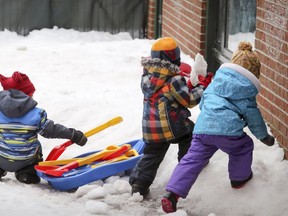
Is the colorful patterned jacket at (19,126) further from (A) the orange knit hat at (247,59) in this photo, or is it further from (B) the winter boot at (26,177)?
(A) the orange knit hat at (247,59)

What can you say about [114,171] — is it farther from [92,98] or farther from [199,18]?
[199,18]

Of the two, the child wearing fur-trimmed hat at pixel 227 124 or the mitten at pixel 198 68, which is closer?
the child wearing fur-trimmed hat at pixel 227 124

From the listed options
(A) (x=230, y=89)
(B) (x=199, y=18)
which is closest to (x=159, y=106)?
(A) (x=230, y=89)

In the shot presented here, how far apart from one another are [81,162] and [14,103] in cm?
80

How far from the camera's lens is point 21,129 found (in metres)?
7.31

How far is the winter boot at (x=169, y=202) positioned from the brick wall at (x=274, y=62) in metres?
1.14

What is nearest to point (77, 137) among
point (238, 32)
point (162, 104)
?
point (162, 104)

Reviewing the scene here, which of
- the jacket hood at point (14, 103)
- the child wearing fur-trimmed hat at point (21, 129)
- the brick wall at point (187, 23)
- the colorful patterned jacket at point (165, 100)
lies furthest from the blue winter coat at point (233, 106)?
the brick wall at point (187, 23)

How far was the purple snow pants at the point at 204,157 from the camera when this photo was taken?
6363 millimetres

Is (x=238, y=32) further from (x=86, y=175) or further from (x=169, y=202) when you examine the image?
(x=169, y=202)

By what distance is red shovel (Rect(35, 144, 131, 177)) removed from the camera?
23.9 feet

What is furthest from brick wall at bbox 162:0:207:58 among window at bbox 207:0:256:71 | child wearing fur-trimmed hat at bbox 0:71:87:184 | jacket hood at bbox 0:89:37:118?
jacket hood at bbox 0:89:37:118

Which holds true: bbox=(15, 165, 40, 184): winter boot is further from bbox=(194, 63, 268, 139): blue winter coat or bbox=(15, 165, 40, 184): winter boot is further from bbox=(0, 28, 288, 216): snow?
bbox=(194, 63, 268, 139): blue winter coat

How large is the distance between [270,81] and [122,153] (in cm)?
150
